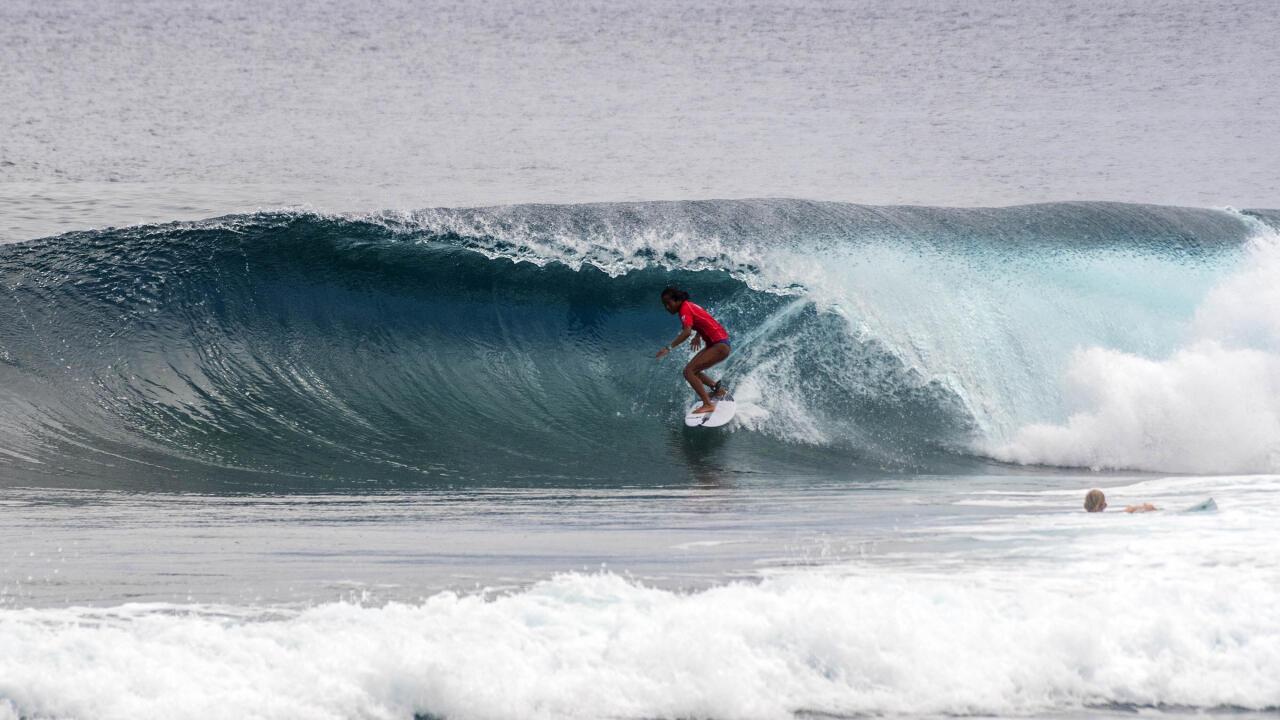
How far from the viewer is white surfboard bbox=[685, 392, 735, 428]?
8.72 m

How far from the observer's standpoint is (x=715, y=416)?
8750 millimetres

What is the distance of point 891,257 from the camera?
1084 cm

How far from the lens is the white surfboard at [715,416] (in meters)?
8.72

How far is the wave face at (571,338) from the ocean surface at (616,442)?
0.14ft

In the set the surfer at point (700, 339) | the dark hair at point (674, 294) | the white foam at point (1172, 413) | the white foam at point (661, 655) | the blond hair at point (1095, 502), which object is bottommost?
the white foam at point (661, 655)

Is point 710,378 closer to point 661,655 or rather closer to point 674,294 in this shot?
point 674,294

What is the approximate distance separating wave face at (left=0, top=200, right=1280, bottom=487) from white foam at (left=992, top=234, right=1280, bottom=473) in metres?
0.05

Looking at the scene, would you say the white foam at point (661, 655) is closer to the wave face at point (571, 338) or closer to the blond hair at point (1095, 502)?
the blond hair at point (1095, 502)

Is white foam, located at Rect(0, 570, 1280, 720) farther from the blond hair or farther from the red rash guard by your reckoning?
the red rash guard

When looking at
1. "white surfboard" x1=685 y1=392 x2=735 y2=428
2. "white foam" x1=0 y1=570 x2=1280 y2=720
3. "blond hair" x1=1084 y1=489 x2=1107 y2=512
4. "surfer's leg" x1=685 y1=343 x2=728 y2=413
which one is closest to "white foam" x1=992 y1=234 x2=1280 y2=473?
"white surfboard" x1=685 y1=392 x2=735 y2=428

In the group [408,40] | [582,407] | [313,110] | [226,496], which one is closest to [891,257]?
[582,407]

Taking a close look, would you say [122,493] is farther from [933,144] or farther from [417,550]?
[933,144]

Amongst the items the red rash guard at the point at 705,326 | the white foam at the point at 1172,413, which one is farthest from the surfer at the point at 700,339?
the white foam at the point at 1172,413

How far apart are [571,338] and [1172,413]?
516 cm
